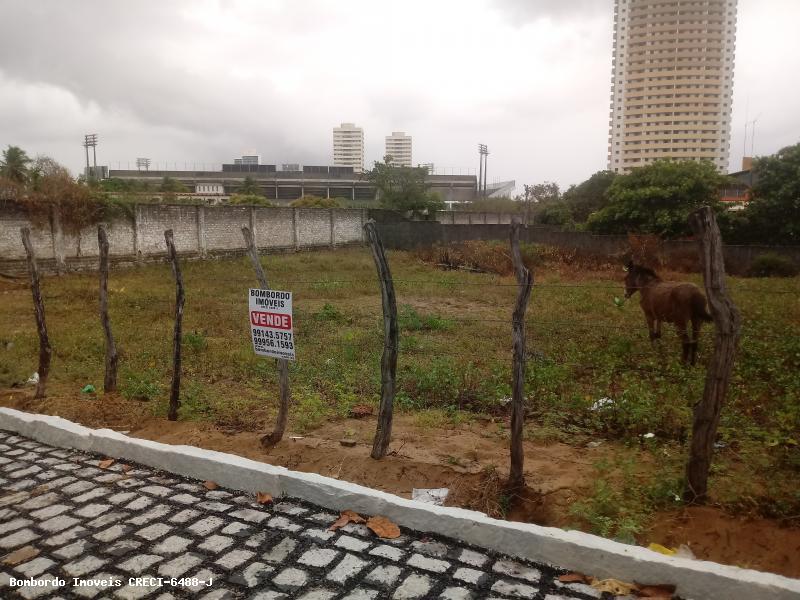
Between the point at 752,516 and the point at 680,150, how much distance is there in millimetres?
77789

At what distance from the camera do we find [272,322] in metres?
4.70

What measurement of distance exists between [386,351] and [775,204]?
2059cm

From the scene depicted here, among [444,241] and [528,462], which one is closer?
[528,462]

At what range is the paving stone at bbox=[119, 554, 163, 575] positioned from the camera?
2961 mm

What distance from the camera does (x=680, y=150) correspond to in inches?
2783

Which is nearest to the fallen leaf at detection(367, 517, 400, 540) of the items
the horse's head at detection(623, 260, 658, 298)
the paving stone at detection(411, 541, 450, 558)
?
the paving stone at detection(411, 541, 450, 558)

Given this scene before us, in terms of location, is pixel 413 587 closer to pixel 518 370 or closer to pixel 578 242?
pixel 518 370

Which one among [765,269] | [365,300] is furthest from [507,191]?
[365,300]

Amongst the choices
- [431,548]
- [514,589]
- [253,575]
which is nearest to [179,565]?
[253,575]

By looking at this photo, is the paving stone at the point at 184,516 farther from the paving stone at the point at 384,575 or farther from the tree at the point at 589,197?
the tree at the point at 589,197

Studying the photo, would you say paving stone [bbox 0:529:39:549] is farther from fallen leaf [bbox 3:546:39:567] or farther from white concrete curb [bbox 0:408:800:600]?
white concrete curb [bbox 0:408:800:600]

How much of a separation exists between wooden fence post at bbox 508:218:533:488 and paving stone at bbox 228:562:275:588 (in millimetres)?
1595

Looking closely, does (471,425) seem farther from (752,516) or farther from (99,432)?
(99,432)

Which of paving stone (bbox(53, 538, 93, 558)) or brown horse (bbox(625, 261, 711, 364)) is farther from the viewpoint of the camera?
brown horse (bbox(625, 261, 711, 364))
